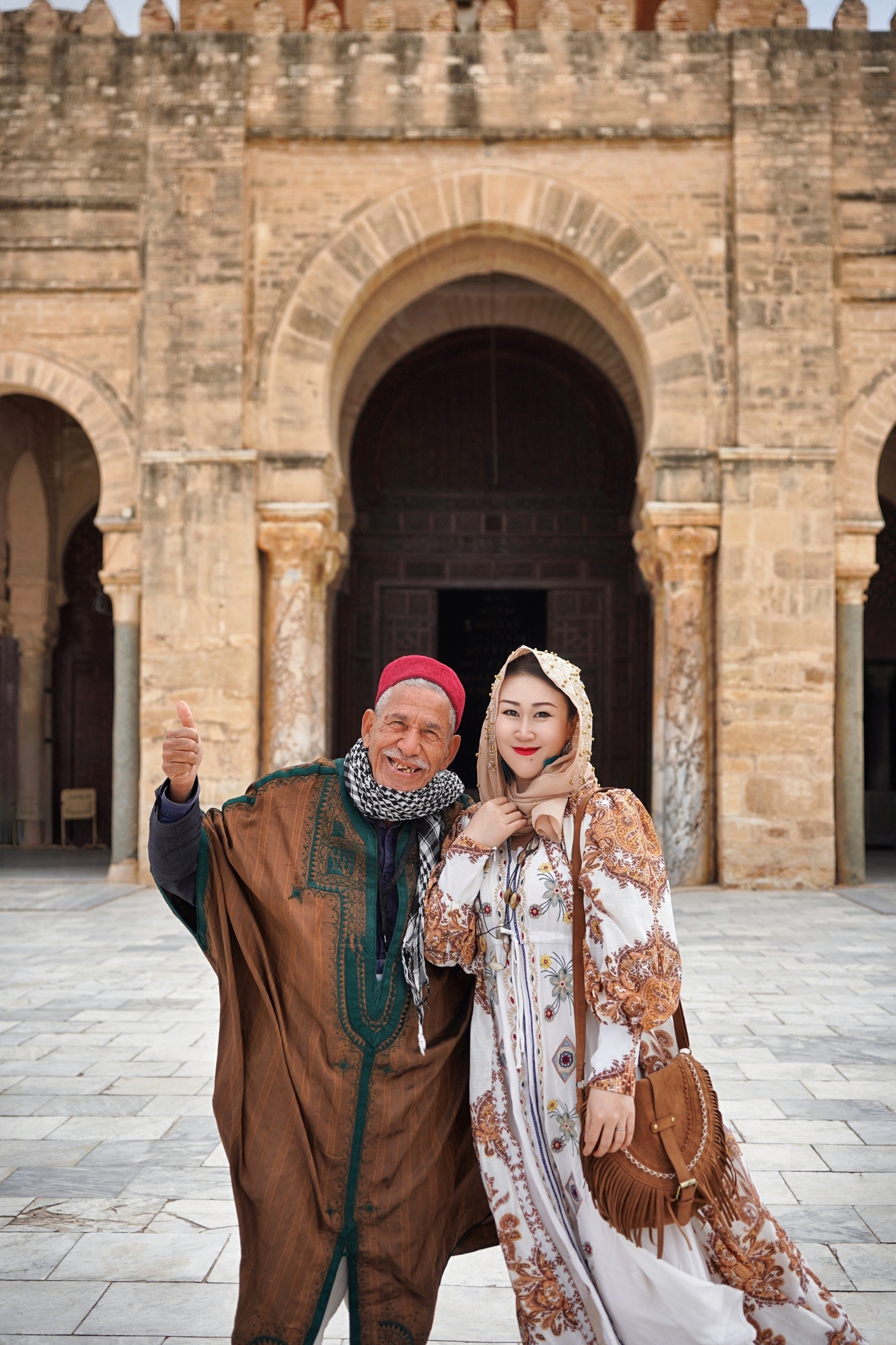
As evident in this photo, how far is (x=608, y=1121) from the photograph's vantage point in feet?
6.37

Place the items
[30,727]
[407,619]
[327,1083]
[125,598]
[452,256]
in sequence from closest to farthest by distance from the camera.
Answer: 1. [327,1083]
2. [125,598]
3. [452,256]
4. [30,727]
5. [407,619]

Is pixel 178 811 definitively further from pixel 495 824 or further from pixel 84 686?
pixel 84 686

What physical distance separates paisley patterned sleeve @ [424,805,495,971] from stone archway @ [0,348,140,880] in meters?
8.05

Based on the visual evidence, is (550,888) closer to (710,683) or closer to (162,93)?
(710,683)

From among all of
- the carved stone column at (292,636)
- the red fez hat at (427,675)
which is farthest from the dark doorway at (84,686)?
the red fez hat at (427,675)

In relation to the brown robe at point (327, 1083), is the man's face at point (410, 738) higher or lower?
higher

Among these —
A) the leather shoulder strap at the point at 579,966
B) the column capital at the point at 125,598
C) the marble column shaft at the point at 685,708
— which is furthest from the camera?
the column capital at the point at 125,598

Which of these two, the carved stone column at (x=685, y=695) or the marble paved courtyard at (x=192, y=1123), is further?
the carved stone column at (x=685, y=695)

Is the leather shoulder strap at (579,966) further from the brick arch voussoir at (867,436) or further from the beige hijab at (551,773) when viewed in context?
the brick arch voussoir at (867,436)

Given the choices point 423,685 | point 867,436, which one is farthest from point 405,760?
point 867,436

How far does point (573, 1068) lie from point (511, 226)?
886 cm

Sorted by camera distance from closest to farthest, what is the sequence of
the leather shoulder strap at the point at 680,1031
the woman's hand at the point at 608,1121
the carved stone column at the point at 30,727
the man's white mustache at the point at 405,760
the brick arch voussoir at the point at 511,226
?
the woman's hand at the point at 608,1121 < the leather shoulder strap at the point at 680,1031 < the man's white mustache at the point at 405,760 < the brick arch voussoir at the point at 511,226 < the carved stone column at the point at 30,727

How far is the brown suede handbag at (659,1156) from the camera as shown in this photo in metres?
1.96

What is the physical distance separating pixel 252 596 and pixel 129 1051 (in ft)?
17.5
